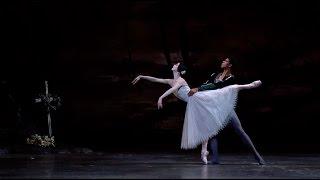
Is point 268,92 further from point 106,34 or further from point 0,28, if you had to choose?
point 0,28

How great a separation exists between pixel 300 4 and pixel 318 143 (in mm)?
4479

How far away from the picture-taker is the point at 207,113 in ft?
29.7

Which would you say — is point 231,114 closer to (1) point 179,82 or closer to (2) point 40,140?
(1) point 179,82

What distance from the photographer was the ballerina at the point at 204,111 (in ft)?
29.2

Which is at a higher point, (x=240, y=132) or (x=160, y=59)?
(x=160, y=59)

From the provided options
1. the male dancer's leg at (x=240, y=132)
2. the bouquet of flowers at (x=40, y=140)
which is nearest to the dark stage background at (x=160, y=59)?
the bouquet of flowers at (x=40, y=140)

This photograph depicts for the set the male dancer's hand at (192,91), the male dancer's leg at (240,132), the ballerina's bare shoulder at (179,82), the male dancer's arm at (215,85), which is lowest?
the male dancer's leg at (240,132)

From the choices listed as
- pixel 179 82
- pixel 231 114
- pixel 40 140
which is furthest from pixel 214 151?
pixel 40 140

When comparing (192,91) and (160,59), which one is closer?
(192,91)

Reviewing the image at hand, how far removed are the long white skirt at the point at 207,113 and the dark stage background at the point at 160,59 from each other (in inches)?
353

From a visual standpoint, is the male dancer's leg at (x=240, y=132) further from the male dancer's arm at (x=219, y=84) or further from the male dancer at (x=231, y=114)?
the male dancer's arm at (x=219, y=84)

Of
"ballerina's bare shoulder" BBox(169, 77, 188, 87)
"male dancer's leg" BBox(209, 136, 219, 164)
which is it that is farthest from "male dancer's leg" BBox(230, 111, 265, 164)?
"ballerina's bare shoulder" BBox(169, 77, 188, 87)

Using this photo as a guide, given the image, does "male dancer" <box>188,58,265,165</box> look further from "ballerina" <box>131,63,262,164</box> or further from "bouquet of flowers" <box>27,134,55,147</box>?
"bouquet of flowers" <box>27,134,55,147</box>

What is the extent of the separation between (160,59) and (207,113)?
34.0ft
